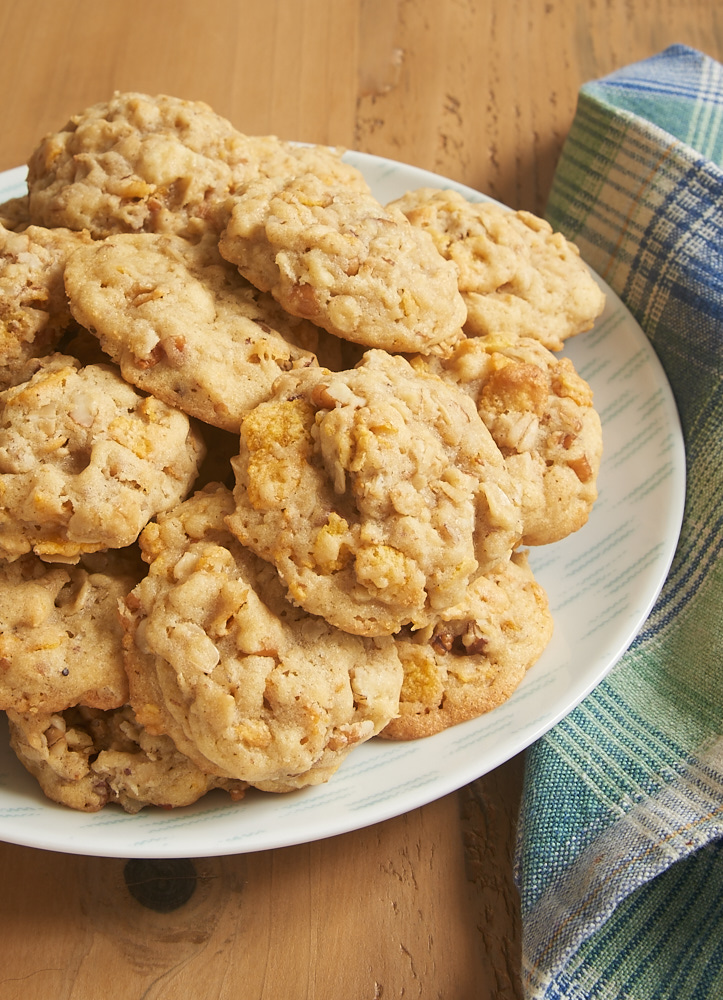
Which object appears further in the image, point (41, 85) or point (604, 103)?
point (41, 85)

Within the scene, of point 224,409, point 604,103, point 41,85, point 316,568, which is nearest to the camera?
point 316,568

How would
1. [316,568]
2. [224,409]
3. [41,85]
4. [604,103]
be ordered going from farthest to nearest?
[41,85] → [604,103] → [224,409] → [316,568]

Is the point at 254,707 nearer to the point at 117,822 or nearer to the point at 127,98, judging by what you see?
the point at 117,822

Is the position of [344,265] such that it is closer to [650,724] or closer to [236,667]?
[236,667]

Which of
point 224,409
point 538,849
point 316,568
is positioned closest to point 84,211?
point 224,409

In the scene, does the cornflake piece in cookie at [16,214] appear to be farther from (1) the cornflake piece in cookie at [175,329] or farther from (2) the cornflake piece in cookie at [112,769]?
(2) the cornflake piece in cookie at [112,769]

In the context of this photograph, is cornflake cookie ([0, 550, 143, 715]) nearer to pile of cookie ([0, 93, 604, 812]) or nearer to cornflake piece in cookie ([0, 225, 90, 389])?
pile of cookie ([0, 93, 604, 812])

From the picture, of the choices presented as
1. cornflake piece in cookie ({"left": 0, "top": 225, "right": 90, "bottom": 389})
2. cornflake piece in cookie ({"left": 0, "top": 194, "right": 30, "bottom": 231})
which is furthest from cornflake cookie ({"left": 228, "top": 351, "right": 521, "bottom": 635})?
cornflake piece in cookie ({"left": 0, "top": 194, "right": 30, "bottom": 231})
